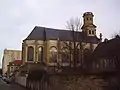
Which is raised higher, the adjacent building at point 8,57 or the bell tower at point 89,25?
the bell tower at point 89,25

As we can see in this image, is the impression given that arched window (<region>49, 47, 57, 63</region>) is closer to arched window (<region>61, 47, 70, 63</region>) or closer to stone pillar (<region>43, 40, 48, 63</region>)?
stone pillar (<region>43, 40, 48, 63</region>)

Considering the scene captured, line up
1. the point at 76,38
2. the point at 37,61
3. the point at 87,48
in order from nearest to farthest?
the point at 76,38
the point at 37,61
the point at 87,48

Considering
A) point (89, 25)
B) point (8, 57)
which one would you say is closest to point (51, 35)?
point (89, 25)

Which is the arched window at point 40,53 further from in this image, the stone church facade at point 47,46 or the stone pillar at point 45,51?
the stone pillar at point 45,51

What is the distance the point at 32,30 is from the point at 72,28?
17387 millimetres

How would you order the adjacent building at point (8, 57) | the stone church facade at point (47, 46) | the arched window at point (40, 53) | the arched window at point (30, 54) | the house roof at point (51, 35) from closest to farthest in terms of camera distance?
the stone church facade at point (47, 46) → the arched window at point (30, 54) → the arched window at point (40, 53) → the house roof at point (51, 35) → the adjacent building at point (8, 57)

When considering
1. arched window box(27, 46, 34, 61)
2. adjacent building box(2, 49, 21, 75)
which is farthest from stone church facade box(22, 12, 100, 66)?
adjacent building box(2, 49, 21, 75)

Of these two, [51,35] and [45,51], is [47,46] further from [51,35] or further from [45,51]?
[51,35]

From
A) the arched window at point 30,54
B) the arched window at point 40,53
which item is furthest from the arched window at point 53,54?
the arched window at point 30,54

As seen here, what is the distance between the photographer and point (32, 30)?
2489 inches

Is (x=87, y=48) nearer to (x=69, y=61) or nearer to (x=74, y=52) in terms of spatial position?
(x=69, y=61)

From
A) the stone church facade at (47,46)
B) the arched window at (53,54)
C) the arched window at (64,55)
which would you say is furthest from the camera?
the arched window at (53,54)

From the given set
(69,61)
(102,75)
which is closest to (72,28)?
(69,61)

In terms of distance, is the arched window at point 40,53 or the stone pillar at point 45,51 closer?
the stone pillar at point 45,51
